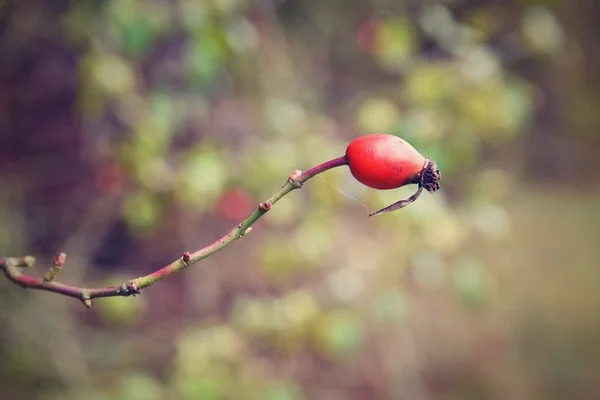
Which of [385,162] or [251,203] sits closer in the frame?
[385,162]

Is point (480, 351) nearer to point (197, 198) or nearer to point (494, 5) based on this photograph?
point (494, 5)

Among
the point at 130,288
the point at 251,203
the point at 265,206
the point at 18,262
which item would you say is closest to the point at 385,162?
the point at 265,206

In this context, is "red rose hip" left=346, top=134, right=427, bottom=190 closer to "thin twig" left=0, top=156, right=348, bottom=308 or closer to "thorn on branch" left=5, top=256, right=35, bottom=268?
"thin twig" left=0, top=156, right=348, bottom=308

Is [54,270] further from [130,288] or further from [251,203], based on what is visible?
[251,203]

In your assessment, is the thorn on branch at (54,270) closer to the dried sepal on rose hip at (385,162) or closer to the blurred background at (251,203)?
the dried sepal on rose hip at (385,162)

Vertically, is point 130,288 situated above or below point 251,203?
below

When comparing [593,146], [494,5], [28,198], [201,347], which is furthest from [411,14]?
[593,146]
